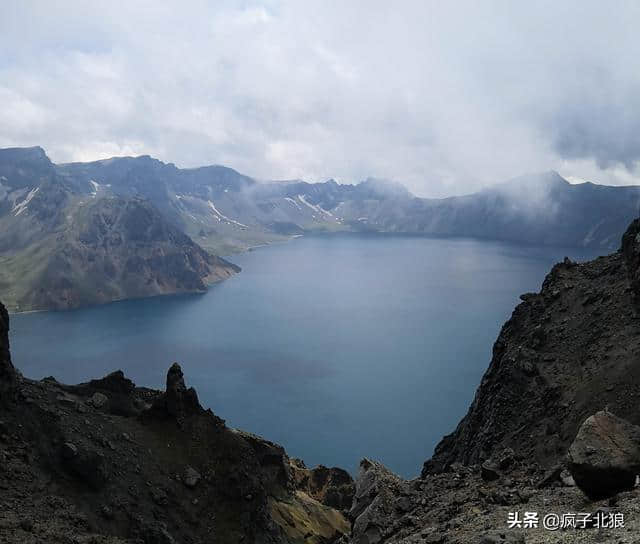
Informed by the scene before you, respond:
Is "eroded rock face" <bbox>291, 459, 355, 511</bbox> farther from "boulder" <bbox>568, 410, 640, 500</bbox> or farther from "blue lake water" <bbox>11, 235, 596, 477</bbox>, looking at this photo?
"boulder" <bbox>568, 410, 640, 500</bbox>

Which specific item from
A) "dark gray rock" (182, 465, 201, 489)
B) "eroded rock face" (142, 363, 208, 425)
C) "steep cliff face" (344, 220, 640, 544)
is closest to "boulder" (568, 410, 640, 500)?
"steep cliff face" (344, 220, 640, 544)

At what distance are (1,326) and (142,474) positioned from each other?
1610 cm

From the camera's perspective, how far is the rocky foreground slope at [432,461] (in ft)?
66.4

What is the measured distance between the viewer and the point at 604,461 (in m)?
19.2

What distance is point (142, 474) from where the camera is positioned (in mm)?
43281

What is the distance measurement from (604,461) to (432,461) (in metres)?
42.4

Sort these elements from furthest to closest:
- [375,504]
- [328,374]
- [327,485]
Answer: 1. [328,374]
2. [327,485]
3. [375,504]

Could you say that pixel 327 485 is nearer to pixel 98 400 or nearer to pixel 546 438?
pixel 98 400

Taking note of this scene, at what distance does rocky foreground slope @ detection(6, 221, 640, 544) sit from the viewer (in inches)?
797

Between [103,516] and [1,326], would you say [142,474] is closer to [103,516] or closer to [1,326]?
[103,516]

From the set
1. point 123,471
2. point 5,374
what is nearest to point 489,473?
point 123,471

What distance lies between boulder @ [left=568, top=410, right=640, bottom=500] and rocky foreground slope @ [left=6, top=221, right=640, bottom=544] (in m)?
0.05

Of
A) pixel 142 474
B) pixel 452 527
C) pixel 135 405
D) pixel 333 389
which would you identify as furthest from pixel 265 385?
pixel 452 527

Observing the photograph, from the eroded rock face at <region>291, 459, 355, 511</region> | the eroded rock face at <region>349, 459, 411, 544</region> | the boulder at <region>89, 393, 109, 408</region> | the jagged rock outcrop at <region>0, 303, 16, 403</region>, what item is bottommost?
the eroded rock face at <region>291, 459, 355, 511</region>
